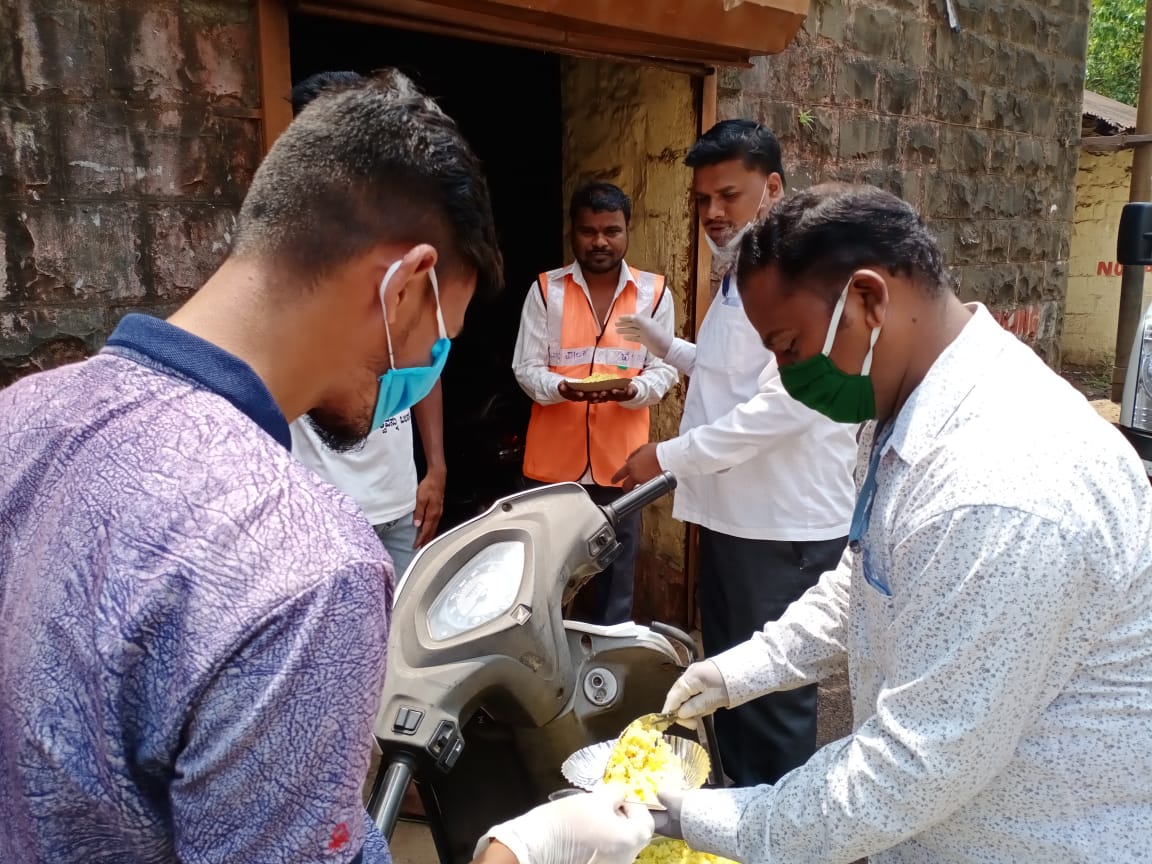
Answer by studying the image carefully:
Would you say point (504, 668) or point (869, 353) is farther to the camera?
point (504, 668)

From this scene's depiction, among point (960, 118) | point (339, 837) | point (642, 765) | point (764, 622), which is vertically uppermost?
point (960, 118)

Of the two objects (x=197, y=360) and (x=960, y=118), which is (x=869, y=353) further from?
(x=960, y=118)

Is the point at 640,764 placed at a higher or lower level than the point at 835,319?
lower

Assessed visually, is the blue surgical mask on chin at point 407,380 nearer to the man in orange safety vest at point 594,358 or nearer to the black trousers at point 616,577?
the man in orange safety vest at point 594,358

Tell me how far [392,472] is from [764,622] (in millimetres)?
1375

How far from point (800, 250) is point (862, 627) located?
65 centimetres

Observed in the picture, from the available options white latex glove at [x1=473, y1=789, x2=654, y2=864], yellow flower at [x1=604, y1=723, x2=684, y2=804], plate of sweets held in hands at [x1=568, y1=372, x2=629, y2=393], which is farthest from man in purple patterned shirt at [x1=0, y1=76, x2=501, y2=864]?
plate of sweets held in hands at [x1=568, y1=372, x2=629, y2=393]

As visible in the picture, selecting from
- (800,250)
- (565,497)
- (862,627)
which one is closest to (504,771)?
(565,497)

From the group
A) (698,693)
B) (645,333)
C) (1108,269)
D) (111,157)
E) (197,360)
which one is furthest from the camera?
(1108,269)

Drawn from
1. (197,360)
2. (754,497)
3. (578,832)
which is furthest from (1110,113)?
(197,360)

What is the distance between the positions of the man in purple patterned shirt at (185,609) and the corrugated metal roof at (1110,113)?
10.3m

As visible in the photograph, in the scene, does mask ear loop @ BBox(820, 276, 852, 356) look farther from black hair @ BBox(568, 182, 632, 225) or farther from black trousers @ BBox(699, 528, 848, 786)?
black hair @ BBox(568, 182, 632, 225)

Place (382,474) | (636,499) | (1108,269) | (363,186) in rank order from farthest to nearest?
1. (1108,269)
2. (382,474)
3. (636,499)
4. (363,186)

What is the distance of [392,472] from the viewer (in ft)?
10.5
